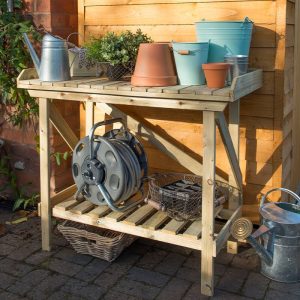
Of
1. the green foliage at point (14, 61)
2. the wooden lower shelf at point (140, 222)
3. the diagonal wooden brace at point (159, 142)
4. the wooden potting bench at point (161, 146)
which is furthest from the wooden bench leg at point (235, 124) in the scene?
the green foliage at point (14, 61)

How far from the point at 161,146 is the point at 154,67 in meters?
0.77

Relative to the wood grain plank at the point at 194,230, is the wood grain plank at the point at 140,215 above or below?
above

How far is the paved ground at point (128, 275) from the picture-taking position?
2.73m

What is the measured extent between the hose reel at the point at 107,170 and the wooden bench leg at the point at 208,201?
500mm

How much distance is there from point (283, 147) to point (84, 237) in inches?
Result: 54.8

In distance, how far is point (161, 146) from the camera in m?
3.35

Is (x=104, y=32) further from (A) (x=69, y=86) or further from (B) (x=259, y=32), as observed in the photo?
(B) (x=259, y=32)

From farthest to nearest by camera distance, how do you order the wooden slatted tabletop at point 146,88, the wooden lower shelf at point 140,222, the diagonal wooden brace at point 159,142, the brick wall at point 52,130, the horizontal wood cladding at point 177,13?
the brick wall at point 52,130 < the diagonal wooden brace at point 159,142 < the horizontal wood cladding at point 177,13 < the wooden lower shelf at point 140,222 < the wooden slatted tabletop at point 146,88

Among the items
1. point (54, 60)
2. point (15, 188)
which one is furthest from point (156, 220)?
Answer: point (15, 188)

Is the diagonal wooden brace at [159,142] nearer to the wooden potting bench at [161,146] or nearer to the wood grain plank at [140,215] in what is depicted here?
the wooden potting bench at [161,146]

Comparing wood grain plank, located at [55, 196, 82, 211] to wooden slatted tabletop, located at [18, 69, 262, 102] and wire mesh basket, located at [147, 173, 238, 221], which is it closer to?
wire mesh basket, located at [147, 173, 238, 221]

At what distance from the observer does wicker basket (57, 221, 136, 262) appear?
3.02 metres

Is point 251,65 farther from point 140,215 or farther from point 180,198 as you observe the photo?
point 140,215

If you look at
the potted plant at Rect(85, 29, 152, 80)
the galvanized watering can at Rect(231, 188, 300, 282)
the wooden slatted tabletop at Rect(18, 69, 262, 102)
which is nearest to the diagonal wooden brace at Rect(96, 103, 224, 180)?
the wooden slatted tabletop at Rect(18, 69, 262, 102)
